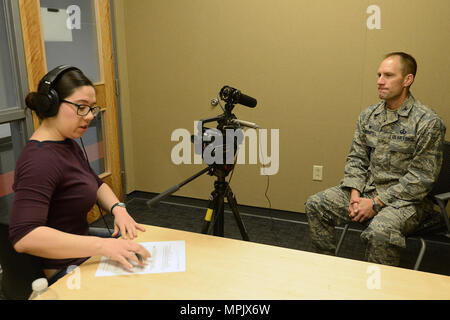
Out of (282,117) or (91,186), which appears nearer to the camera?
(91,186)

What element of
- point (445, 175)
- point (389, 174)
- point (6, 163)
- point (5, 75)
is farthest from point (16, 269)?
point (445, 175)

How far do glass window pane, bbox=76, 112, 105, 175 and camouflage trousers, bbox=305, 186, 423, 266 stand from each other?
70.8 inches

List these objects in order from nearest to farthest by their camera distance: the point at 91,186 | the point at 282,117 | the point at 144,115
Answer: the point at 91,186 < the point at 282,117 < the point at 144,115

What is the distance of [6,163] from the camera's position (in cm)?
243

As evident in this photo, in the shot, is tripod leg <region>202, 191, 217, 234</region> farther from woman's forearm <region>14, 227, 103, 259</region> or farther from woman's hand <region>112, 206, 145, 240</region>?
woman's forearm <region>14, 227, 103, 259</region>

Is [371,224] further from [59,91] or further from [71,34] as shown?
[71,34]

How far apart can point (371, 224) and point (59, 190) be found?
1541mm

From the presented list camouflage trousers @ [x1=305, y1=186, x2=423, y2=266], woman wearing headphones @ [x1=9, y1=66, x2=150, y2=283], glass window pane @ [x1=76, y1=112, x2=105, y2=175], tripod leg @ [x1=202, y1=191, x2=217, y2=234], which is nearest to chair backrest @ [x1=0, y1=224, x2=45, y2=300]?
woman wearing headphones @ [x1=9, y1=66, x2=150, y2=283]

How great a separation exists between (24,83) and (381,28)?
237 cm

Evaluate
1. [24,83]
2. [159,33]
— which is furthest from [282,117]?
[24,83]

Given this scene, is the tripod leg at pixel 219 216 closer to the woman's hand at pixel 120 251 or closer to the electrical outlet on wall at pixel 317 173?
A: the woman's hand at pixel 120 251

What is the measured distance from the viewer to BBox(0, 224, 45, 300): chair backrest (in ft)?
4.00

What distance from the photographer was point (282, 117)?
301 cm
